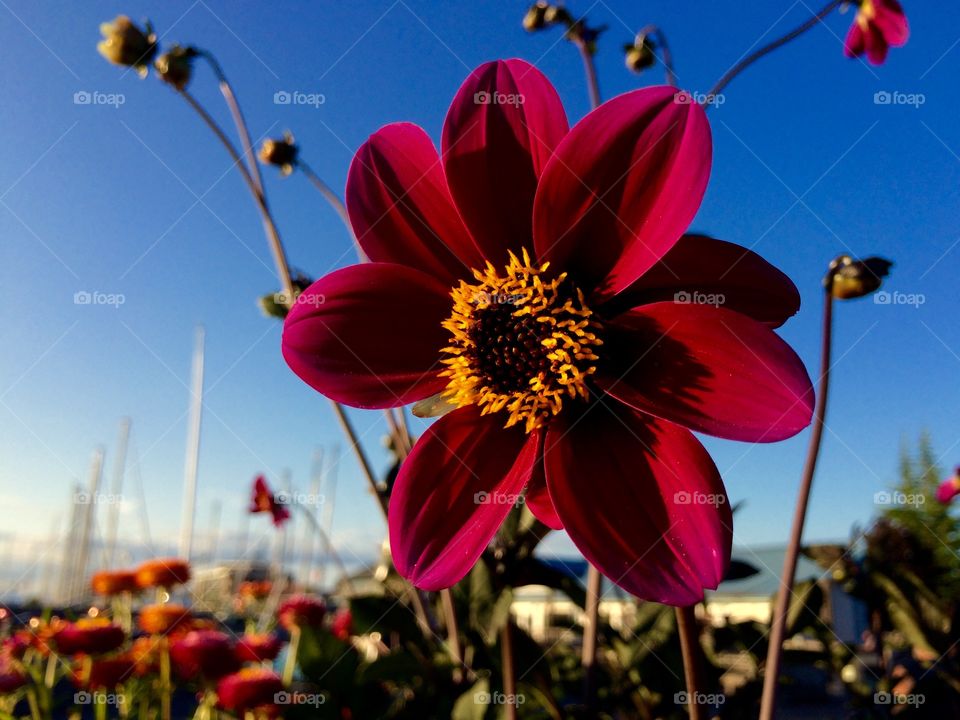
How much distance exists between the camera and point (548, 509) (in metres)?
0.42

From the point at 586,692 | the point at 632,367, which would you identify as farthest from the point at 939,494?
the point at 632,367

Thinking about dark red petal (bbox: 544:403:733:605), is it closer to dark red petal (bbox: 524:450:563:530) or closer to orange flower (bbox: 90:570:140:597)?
dark red petal (bbox: 524:450:563:530)

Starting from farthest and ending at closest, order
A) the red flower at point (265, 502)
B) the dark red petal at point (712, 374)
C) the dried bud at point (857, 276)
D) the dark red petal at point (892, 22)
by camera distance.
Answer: the red flower at point (265, 502) → the dark red petal at point (892, 22) → the dried bud at point (857, 276) → the dark red petal at point (712, 374)

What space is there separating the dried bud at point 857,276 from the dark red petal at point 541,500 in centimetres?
24

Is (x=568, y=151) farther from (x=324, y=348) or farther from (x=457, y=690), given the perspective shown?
(x=457, y=690)

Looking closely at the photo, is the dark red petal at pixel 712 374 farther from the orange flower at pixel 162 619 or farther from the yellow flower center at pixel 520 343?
the orange flower at pixel 162 619

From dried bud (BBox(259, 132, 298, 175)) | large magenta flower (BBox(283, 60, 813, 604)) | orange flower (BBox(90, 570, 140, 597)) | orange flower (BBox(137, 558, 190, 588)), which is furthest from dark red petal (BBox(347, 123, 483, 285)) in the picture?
orange flower (BBox(90, 570, 140, 597))

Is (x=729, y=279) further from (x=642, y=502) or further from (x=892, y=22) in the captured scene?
(x=892, y=22)

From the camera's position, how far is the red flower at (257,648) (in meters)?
1.05

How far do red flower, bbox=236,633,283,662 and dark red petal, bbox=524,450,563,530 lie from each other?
0.75 metres

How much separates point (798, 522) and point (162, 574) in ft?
4.04

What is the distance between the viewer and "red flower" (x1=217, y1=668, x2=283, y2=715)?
30.6 inches

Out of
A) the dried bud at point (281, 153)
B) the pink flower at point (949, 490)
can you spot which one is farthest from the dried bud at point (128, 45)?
the pink flower at point (949, 490)

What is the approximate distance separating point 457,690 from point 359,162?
1.69 feet
